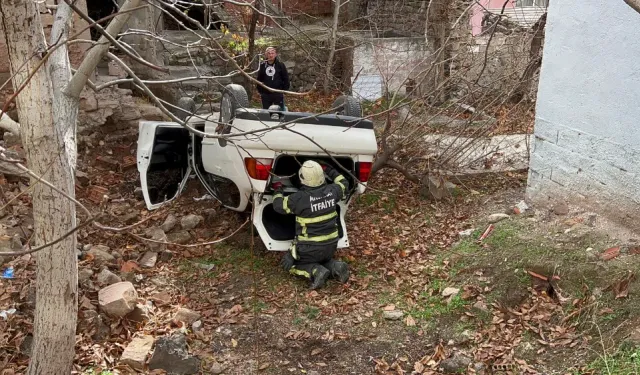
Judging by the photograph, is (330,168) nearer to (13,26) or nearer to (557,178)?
(557,178)

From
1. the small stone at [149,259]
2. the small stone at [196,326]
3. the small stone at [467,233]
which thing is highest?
the small stone at [149,259]

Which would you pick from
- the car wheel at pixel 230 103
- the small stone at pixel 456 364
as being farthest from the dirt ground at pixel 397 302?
the car wheel at pixel 230 103

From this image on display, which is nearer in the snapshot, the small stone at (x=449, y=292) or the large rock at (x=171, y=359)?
the large rock at (x=171, y=359)

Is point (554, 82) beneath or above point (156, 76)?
above

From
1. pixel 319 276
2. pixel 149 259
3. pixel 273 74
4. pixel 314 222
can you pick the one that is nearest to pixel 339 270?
pixel 319 276

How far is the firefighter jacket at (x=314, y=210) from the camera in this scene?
223 inches

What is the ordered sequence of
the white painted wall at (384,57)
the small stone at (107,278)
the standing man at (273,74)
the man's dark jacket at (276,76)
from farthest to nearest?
the white painted wall at (384,57) < the man's dark jacket at (276,76) < the standing man at (273,74) < the small stone at (107,278)

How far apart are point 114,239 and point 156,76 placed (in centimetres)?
499

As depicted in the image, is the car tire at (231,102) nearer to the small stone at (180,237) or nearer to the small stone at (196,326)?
the small stone at (180,237)

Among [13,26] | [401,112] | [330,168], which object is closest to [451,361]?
[330,168]

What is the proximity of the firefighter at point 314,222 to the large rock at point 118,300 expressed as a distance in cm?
159

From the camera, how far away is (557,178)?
6.07 meters

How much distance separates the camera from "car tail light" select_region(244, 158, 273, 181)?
5.50 metres

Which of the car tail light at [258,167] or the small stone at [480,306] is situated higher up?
the car tail light at [258,167]
